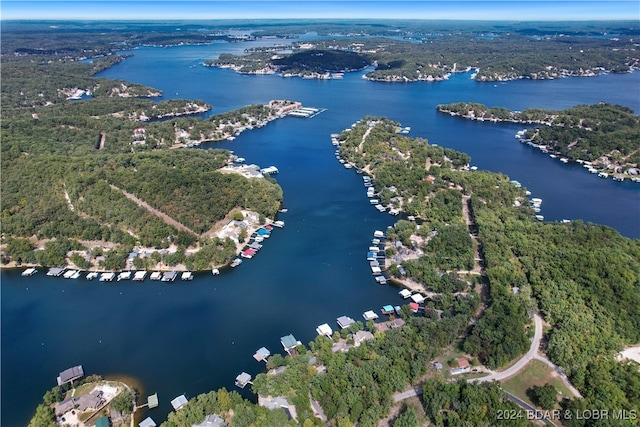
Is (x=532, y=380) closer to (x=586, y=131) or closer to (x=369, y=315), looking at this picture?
(x=369, y=315)

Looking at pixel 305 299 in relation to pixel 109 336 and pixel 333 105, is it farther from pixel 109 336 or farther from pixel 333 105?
pixel 333 105

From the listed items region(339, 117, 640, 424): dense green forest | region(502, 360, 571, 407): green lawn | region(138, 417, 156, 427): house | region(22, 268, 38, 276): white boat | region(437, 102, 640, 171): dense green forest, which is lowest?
region(138, 417, 156, 427): house

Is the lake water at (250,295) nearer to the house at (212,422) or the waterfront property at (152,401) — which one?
the waterfront property at (152,401)

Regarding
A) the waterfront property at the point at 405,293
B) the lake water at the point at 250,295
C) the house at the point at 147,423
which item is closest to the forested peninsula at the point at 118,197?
the lake water at the point at 250,295

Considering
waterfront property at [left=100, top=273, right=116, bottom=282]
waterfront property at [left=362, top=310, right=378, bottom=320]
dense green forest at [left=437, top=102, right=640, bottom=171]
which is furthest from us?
dense green forest at [left=437, top=102, right=640, bottom=171]

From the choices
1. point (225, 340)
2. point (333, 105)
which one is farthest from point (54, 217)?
point (333, 105)

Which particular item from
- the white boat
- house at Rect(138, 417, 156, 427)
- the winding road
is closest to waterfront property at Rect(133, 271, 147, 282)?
the white boat

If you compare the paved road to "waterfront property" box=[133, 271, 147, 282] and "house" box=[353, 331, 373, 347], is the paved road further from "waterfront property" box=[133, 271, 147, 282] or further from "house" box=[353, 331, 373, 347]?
"waterfront property" box=[133, 271, 147, 282]
